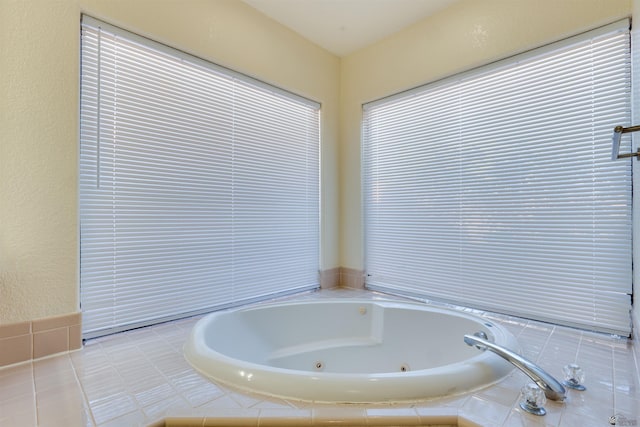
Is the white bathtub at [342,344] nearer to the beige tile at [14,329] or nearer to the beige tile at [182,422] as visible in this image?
the beige tile at [182,422]

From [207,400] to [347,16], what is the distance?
2301mm

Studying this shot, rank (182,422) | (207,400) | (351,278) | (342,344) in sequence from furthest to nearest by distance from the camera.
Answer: (351,278)
(342,344)
(207,400)
(182,422)

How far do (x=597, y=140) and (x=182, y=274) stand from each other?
2.30 meters

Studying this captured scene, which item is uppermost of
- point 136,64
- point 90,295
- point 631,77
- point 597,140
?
point 136,64

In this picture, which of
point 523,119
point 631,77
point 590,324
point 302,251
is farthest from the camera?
point 302,251

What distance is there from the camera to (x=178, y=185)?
170 centimetres

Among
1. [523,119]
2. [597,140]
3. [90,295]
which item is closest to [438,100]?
[523,119]

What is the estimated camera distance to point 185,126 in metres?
1.74

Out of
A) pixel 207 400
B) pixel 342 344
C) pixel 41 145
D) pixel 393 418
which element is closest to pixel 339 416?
pixel 393 418

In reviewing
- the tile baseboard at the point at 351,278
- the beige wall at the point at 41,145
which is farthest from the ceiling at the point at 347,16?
the tile baseboard at the point at 351,278

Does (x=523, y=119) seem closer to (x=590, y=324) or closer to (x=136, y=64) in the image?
(x=590, y=324)

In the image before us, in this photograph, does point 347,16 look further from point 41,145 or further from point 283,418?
point 283,418

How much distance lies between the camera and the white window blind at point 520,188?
1479mm

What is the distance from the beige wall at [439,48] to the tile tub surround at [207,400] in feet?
5.12
